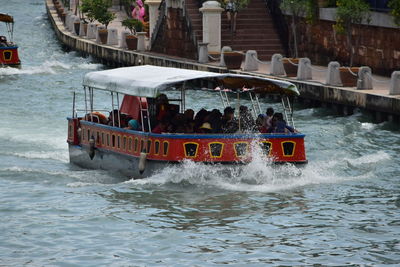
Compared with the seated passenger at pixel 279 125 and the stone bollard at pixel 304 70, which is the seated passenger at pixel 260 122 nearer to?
the seated passenger at pixel 279 125

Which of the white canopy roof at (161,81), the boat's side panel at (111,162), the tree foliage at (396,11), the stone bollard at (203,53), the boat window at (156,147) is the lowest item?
the boat's side panel at (111,162)

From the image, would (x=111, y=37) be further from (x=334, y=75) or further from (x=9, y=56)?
(x=334, y=75)

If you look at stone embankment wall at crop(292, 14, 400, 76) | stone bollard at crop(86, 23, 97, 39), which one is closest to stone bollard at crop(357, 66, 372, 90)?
stone embankment wall at crop(292, 14, 400, 76)

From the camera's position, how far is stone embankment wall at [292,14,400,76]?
39406 millimetres

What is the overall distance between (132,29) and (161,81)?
35.1 meters

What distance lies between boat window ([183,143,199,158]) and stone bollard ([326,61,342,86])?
13285 mm

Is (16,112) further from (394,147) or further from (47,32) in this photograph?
(47,32)

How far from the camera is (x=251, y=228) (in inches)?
830

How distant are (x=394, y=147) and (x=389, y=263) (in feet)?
37.4

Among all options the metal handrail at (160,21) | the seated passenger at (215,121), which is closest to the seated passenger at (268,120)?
the seated passenger at (215,121)

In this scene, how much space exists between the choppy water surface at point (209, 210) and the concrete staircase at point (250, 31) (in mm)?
16259

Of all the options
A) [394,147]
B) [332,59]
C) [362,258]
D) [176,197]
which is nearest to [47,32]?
[332,59]

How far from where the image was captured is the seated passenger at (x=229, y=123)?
24.9m

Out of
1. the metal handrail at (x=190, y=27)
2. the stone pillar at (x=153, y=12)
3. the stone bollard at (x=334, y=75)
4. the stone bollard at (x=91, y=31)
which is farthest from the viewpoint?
the stone bollard at (x=91, y=31)
